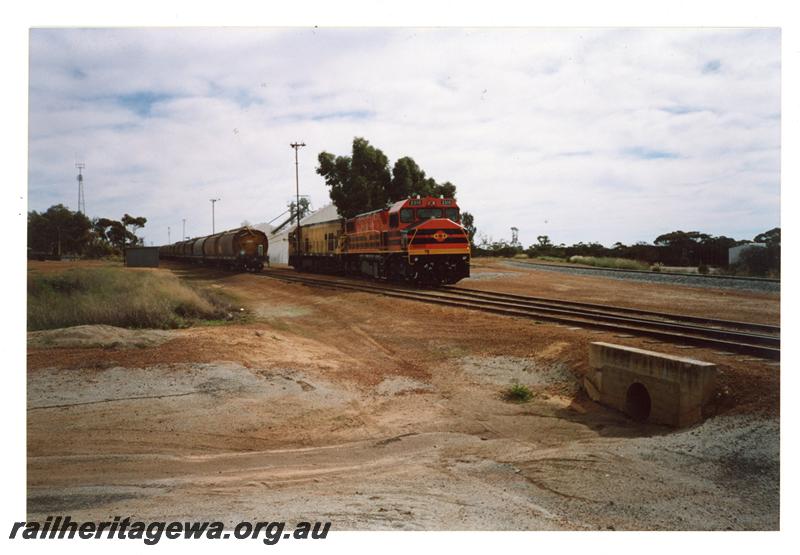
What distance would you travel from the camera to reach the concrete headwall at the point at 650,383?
28.5 ft

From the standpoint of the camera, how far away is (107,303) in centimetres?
1509

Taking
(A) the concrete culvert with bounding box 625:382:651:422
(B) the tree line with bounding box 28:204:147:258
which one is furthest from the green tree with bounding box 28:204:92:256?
(A) the concrete culvert with bounding box 625:382:651:422

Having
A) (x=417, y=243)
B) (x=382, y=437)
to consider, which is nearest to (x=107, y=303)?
(x=382, y=437)

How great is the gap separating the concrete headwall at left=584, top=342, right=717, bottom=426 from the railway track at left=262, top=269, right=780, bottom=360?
195 centimetres

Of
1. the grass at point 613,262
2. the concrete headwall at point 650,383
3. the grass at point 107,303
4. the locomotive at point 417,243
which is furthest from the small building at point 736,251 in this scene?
the grass at point 107,303

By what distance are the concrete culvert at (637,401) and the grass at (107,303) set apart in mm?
11230

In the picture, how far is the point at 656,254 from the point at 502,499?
35.4 meters

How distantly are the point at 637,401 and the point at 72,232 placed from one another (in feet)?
51.9

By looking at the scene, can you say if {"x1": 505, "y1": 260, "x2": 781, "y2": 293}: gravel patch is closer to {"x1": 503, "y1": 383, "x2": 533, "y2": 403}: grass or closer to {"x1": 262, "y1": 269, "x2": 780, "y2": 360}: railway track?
{"x1": 262, "y1": 269, "x2": 780, "y2": 360}: railway track

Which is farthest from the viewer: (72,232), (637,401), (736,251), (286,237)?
(286,237)

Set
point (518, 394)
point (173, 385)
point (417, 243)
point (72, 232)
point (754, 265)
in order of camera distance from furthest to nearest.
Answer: point (754, 265) → point (417, 243) → point (72, 232) → point (518, 394) → point (173, 385)

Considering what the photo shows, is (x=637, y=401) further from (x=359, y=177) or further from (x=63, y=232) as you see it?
(x=359, y=177)

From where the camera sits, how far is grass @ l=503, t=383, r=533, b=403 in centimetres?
1095

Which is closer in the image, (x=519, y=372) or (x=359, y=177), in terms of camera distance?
(x=519, y=372)
